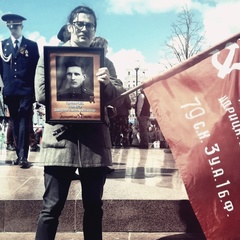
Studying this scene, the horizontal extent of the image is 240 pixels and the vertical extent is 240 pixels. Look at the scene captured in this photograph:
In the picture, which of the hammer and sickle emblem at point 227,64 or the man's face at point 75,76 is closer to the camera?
the man's face at point 75,76

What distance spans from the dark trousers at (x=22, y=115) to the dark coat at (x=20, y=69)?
10 cm

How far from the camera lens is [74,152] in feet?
9.45

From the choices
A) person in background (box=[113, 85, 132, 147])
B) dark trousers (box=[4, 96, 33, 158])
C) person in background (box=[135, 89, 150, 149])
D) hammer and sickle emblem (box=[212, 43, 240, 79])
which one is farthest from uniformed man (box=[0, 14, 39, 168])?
person in background (box=[113, 85, 132, 147])

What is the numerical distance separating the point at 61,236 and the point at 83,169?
1250 mm

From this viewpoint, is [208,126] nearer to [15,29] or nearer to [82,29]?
[82,29]

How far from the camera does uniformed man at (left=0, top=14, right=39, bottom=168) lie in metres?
5.98

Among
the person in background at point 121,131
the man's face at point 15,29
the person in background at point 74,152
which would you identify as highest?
the man's face at point 15,29

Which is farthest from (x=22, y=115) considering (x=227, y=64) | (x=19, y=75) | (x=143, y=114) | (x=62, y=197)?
(x=143, y=114)

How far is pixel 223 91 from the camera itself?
287 centimetres

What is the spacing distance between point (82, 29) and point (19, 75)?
327 cm

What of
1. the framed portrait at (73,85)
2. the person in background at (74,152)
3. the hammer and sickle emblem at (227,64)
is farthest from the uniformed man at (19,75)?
the hammer and sickle emblem at (227,64)

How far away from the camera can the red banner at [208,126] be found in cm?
275

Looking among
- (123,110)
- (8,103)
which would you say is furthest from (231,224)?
(123,110)

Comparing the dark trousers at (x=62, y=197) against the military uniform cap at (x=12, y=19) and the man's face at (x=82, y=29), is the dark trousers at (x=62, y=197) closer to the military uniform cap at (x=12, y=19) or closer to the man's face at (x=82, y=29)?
the man's face at (x=82, y=29)
